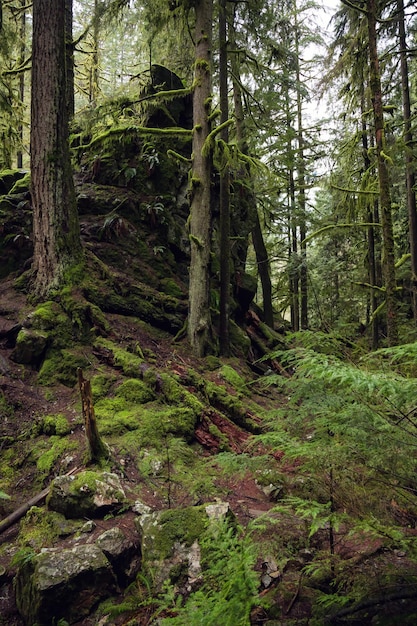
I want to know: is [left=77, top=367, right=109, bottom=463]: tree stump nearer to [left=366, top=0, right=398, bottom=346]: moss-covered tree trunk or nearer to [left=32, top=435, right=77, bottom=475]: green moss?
[left=32, top=435, right=77, bottom=475]: green moss

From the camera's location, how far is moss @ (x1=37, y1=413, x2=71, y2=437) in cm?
497

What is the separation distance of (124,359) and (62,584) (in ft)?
12.1

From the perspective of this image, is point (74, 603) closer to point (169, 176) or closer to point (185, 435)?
point (185, 435)

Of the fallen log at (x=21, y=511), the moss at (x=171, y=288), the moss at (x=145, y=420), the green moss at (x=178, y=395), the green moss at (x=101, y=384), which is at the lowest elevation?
the fallen log at (x=21, y=511)

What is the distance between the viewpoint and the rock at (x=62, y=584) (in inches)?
110

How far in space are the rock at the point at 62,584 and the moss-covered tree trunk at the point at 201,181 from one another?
5612 millimetres

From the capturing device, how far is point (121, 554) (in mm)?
3221

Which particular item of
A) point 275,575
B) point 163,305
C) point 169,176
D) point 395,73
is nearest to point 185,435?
point 275,575

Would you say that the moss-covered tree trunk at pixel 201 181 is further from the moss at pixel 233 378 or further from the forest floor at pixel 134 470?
the forest floor at pixel 134 470

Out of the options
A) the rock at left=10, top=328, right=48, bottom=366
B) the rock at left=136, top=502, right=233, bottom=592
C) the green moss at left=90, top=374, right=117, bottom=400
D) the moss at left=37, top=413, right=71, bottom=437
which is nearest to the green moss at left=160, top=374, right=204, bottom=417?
the green moss at left=90, top=374, right=117, bottom=400

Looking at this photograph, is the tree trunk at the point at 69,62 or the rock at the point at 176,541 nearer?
the rock at the point at 176,541

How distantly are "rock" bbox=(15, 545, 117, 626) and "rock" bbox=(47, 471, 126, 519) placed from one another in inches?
23.3

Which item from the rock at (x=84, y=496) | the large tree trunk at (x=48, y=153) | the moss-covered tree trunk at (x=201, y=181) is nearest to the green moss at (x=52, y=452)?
the rock at (x=84, y=496)

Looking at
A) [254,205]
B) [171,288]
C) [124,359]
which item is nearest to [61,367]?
[124,359]
